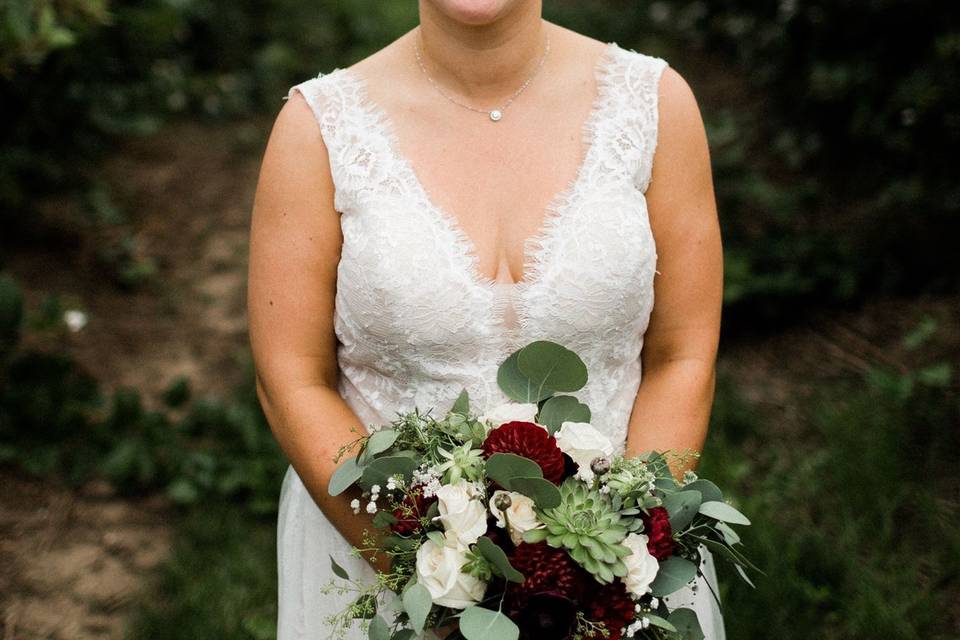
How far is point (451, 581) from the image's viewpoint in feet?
5.33

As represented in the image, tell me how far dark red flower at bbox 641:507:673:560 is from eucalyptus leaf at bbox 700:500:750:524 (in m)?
0.11

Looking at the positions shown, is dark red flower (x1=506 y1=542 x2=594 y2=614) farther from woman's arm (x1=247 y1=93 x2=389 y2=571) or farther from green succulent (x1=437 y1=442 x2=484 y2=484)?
woman's arm (x1=247 y1=93 x2=389 y2=571)

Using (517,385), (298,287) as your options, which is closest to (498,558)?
(517,385)

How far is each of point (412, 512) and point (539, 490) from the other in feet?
0.75

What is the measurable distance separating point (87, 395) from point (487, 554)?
108 inches

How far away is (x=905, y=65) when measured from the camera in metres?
4.13

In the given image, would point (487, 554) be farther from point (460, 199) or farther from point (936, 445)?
point (936, 445)

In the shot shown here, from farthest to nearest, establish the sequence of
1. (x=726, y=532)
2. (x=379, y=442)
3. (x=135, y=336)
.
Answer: (x=135, y=336) < (x=726, y=532) < (x=379, y=442)

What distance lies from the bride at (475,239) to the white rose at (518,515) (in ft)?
1.07

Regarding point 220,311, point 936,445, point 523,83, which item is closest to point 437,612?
point 523,83

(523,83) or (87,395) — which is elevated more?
(523,83)

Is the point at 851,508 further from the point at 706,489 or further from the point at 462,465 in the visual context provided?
the point at 462,465

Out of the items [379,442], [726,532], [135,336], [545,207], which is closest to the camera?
[379,442]

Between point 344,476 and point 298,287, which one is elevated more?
point 298,287
